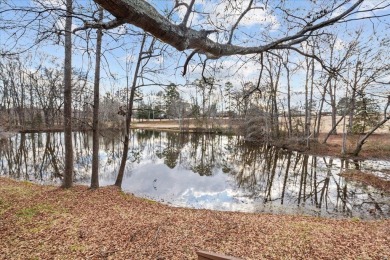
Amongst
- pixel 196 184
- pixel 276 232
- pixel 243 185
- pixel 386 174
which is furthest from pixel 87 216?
pixel 386 174

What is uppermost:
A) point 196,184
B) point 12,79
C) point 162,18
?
point 12,79

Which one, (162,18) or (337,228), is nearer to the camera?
(162,18)

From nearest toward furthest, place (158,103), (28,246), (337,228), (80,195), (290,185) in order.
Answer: (28,246) < (337,228) < (80,195) < (290,185) < (158,103)

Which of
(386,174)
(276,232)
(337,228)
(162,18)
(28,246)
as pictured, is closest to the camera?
(162,18)

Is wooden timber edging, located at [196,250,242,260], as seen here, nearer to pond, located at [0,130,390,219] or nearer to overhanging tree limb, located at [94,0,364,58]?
overhanging tree limb, located at [94,0,364,58]

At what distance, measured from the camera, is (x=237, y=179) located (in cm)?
1373

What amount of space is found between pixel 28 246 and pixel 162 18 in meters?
4.33

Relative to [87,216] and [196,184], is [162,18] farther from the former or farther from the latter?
[196,184]

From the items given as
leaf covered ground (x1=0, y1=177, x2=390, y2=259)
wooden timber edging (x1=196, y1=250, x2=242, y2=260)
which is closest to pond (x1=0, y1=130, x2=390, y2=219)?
leaf covered ground (x1=0, y1=177, x2=390, y2=259)

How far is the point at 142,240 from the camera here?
4.21m

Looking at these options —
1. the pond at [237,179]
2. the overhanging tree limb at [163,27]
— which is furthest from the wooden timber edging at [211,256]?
the pond at [237,179]

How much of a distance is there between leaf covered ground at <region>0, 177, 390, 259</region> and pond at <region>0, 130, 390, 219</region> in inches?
152

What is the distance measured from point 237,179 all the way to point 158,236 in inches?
390

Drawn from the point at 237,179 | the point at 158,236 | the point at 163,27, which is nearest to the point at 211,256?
the point at 163,27
